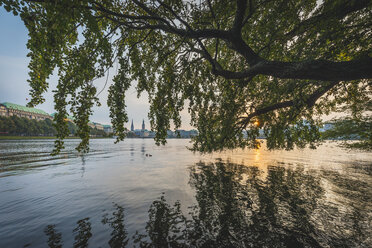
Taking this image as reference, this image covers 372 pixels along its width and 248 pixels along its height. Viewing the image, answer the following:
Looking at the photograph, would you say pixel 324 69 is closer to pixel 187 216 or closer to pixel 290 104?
pixel 290 104

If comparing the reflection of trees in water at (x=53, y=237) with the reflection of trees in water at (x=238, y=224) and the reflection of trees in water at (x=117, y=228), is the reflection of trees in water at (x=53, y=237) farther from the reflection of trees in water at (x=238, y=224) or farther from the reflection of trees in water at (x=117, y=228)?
the reflection of trees in water at (x=117, y=228)

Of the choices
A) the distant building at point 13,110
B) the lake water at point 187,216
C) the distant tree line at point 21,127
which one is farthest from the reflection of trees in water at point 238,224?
the distant building at point 13,110

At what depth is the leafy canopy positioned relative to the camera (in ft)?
13.2

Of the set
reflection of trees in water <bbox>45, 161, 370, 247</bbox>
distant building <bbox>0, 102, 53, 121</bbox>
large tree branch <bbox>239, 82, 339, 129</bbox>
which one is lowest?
reflection of trees in water <bbox>45, 161, 370, 247</bbox>

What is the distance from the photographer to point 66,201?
400 inches

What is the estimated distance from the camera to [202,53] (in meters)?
6.38

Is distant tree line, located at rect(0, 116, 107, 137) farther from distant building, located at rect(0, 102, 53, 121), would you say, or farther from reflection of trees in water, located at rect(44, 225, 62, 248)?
reflection of trees in water, located at rect(44, 225, 62, 248)

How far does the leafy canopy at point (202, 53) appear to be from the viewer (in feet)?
13.2

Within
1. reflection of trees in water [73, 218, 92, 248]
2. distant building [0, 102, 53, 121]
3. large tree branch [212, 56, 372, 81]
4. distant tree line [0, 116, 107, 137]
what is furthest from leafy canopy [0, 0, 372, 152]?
distant building [0, 102, 53, 121]

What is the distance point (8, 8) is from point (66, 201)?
37.8 feet

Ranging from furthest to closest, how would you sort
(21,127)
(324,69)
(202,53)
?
(21,127)
(202,53)
(324,69)

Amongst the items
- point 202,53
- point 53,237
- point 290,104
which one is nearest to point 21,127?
point 53,237

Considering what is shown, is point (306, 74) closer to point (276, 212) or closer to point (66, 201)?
point (276, 212)

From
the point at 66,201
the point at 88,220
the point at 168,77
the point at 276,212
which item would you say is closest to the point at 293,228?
the point at 276,212
